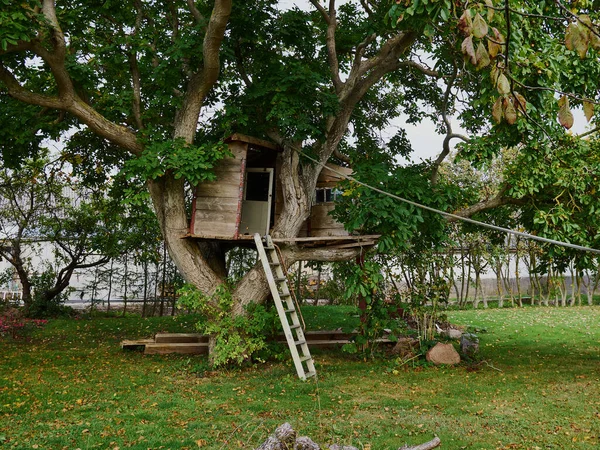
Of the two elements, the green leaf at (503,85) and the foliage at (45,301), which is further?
the foliage at (45,301)

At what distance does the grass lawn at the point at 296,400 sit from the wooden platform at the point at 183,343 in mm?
331

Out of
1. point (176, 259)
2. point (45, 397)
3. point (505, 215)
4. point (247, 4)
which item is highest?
point (247, 4)

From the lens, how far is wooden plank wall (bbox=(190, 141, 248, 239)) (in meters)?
9.25

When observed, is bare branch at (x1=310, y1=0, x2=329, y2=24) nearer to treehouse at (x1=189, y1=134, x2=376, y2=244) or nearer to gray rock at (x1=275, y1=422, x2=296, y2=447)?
treehouse at (x1=189, y1=134, x2=376, y2=244)

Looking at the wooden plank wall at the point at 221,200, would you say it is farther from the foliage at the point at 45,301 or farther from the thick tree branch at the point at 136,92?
the foliage at the point at 45,301

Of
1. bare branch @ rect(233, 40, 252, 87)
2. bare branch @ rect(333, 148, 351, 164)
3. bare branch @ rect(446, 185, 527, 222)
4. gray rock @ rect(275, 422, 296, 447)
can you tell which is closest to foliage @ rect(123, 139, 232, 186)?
bare branch @ rect(233, 40, 252, 87)

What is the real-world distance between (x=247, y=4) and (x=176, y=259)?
468 cm

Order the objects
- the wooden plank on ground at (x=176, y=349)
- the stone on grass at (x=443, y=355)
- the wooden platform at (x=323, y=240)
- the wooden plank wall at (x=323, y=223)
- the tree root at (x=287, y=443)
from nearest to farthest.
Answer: the tree root at (x=287, y=443) → the wooden platform at (x=323, y=240) → the stone on grass at (x=443, y=355) → the wooden plank wall at (x=323, y=223) → the wooden plank on ground at (x=176, y=349)

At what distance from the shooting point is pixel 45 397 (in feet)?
24.2

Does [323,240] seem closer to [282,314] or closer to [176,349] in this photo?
[282,314]

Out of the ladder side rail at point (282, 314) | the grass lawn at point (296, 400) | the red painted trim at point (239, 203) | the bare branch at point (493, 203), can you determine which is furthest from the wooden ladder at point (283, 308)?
the bare branch at point (493, 203)

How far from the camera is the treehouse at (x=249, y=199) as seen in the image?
30.4 ft

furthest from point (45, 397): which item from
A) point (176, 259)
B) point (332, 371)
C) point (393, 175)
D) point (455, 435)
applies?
point (393, 175)

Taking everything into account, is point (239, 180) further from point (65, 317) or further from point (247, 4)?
point (65, 317)
